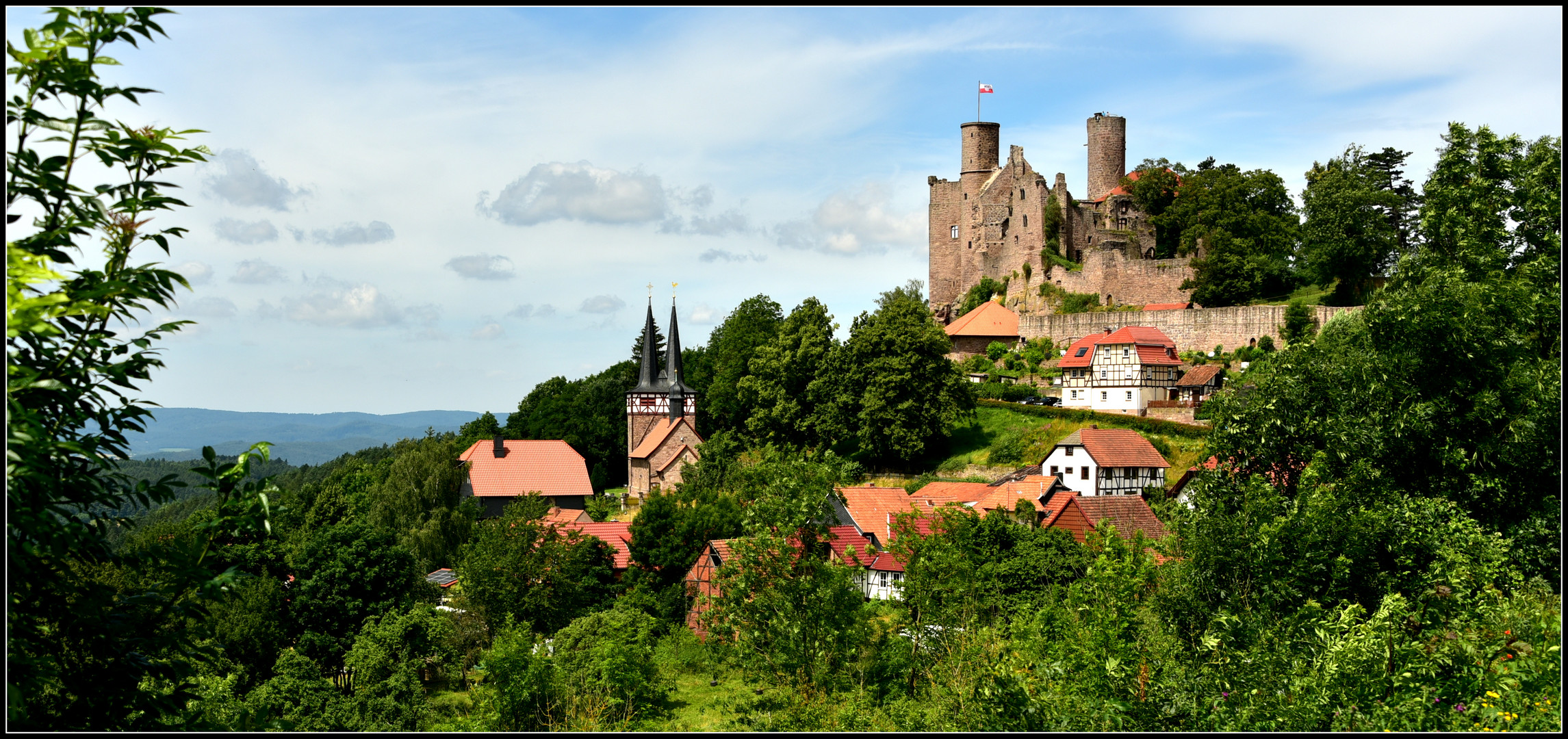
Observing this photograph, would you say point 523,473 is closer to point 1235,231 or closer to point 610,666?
point 610,666

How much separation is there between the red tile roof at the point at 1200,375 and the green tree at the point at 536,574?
23940 millimetres

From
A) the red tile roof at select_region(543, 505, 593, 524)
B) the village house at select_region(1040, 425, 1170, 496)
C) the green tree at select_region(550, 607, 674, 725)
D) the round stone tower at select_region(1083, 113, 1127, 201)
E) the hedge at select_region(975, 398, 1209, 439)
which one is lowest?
the green tree at select_region(550, 607, 674, 725)

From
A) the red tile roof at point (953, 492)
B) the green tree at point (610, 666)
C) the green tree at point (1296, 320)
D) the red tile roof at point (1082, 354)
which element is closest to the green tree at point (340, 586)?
the green tree at point (610, 666)

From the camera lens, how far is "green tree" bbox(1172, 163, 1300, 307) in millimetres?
47188

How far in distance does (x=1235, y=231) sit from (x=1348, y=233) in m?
7.56

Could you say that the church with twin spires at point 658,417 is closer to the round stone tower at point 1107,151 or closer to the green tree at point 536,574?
the green tree at point 536,574

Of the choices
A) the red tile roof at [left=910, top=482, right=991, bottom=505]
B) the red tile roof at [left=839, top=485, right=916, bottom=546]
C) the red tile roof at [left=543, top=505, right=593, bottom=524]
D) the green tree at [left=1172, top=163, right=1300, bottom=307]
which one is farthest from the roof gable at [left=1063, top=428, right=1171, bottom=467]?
the red tile roof at [left=543, top=505, right=593, bottom=524]

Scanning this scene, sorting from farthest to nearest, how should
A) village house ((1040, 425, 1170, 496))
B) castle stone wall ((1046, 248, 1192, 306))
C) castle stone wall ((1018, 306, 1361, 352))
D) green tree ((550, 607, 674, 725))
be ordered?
castle stone wall ((1046, 248, 1192, 306)) < castle stone wall ((1018, 306, 1361, 352)) < village house ((1040, 425, 1170, 496)) < green tree ((550, 607, 674, 725))

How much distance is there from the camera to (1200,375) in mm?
41500

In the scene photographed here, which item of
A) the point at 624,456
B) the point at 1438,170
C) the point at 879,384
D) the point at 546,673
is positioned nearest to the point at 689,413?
the point at 624,456

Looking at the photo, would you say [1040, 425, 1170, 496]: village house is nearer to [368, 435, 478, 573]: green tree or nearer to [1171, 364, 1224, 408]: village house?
[1171, 364, 1224, 408]: village house

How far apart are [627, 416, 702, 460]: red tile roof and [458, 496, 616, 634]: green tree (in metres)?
15.1

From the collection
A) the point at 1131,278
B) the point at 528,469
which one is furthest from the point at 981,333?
the point at 528,469

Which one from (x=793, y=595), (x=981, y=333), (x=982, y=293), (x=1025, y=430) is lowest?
(x=793, y=595)
